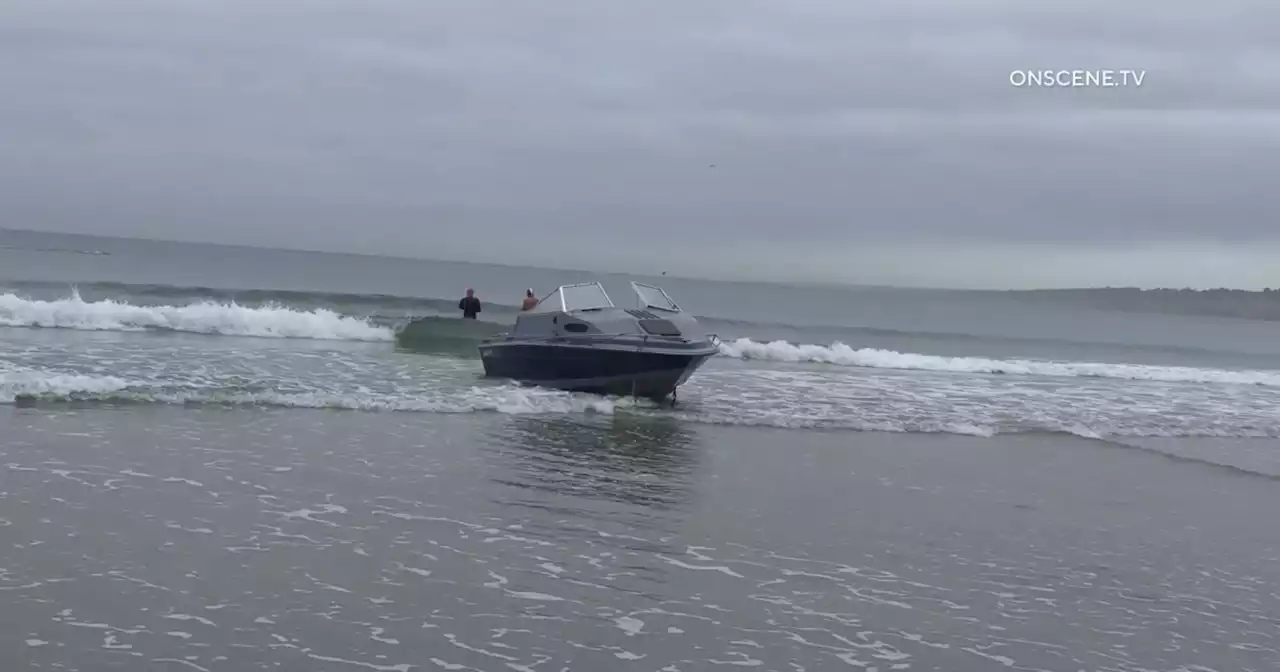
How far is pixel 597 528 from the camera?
29.5ft

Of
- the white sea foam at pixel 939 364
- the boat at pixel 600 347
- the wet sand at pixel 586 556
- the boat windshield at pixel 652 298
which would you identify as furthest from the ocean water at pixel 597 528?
the white sea foam at pixel 939 364

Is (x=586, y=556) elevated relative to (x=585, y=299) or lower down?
lower down

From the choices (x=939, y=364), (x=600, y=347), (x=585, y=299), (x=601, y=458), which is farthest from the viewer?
(x=939, y=364)

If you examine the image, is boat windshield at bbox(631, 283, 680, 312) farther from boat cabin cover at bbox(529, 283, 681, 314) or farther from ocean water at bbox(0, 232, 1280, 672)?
ocean water at bbox(0, 232, 1280, 672)

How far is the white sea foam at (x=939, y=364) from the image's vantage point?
31317 mm

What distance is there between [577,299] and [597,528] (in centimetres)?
1035

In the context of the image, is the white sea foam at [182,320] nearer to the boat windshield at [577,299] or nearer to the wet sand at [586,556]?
the boat windshield at [577,299]

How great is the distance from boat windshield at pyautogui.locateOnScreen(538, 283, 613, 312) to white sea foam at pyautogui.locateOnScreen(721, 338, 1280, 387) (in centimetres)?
1190

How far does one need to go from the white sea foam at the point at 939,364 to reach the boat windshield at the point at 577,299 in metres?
11.9

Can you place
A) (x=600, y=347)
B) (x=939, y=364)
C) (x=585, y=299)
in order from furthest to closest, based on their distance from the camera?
1. (x=939, y=364)
2. (x=585, y=299)
3. (x=600, y=347)

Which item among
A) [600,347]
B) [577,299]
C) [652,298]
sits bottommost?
[600,347]

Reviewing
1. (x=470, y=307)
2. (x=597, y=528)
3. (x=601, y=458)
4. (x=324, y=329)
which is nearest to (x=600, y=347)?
(x=601, y=458)

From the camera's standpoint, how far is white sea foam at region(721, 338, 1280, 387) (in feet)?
103

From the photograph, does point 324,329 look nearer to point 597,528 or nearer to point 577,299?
point 577,299
